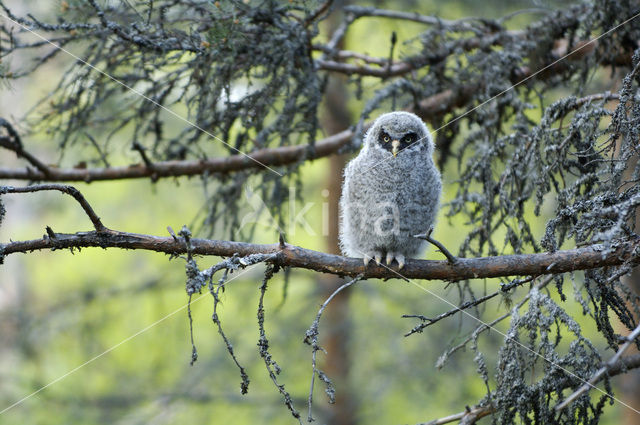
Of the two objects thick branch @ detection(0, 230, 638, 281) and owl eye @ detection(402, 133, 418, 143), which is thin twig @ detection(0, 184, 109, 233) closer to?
thick branch @ detection(0, 230, 638, 281)

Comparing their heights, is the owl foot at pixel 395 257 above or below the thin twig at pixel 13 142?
below

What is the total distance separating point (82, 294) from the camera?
701 cm

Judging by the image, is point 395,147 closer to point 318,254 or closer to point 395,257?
point 395,257

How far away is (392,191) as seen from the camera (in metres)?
3.63

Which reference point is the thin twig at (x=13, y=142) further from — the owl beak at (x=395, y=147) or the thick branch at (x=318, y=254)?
the owl beak at (x=395, y=147)

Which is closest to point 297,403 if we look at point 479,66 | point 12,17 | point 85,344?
point 85,344

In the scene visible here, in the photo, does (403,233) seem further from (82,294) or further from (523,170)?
(82,294)

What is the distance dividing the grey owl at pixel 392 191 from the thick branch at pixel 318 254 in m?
0.71

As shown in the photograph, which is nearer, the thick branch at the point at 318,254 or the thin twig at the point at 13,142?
the thick branch at the point at 318,254

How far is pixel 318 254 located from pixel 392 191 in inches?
41.9

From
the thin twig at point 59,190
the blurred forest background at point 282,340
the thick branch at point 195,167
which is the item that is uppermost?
the thick branch at point 195,167

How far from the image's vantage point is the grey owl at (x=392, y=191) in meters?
3.62

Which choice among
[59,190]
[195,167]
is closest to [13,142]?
[195,167]

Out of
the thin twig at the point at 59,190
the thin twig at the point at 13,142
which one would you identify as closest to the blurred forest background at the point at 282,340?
the thin twig at the point at 13,142
